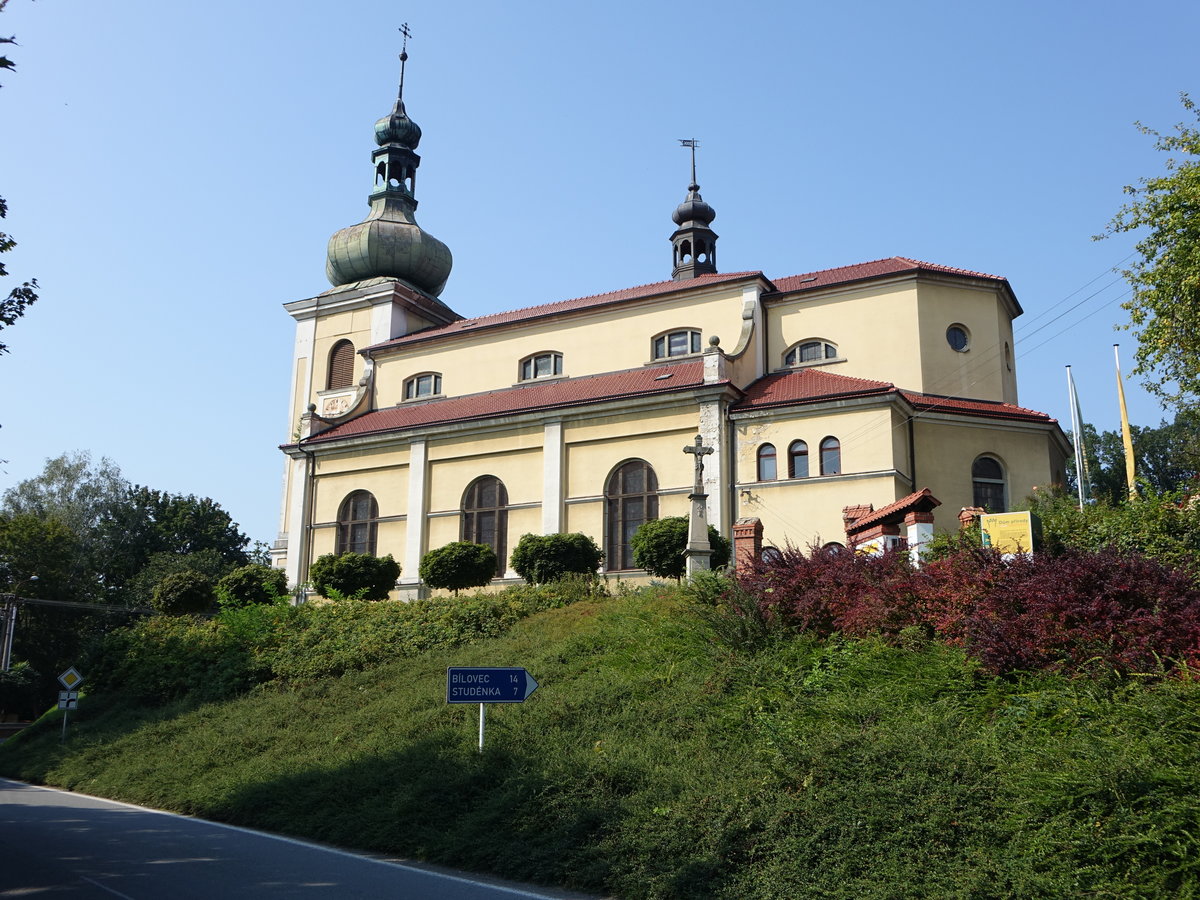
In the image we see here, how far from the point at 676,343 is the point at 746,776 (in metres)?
24.7

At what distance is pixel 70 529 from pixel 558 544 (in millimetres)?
38014

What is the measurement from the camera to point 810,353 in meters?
33.1

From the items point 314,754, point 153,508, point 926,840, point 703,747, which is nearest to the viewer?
point 926,840

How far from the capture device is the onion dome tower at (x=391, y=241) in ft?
139

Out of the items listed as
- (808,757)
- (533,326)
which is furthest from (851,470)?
(808,757)

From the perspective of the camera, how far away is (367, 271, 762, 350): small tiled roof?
114 feet

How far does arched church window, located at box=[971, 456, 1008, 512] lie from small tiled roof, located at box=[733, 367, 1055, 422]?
1340 mm

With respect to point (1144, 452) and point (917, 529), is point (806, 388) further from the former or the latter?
point (1144, 452)

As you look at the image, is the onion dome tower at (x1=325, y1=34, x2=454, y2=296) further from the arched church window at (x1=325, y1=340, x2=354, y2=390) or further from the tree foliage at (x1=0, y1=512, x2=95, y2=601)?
the tree foliage at (x1=0, y1=512, x2=95, y2=601)

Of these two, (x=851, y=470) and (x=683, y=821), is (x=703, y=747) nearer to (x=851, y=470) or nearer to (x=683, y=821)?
(x=683, y=821)

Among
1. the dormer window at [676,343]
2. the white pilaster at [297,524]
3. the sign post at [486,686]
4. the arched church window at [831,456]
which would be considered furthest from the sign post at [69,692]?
the arched church window at [831,456]

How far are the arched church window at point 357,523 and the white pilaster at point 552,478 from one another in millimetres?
6583

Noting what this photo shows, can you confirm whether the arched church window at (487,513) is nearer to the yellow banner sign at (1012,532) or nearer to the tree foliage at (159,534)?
the yellow banner sign at (1012,532)

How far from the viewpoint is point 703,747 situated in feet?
39.7
